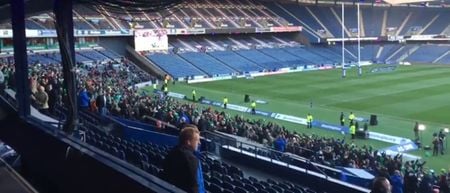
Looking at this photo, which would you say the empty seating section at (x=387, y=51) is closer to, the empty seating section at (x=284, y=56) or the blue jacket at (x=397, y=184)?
the empty seating section at (x=284, y=56)

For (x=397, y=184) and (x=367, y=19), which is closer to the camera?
(x=397, y=184)

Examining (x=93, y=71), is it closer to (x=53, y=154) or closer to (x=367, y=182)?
(x=367, y=182)

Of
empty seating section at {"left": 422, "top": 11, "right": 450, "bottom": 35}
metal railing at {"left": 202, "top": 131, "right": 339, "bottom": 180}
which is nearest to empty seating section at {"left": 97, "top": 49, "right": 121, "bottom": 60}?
metal railing at {"left": 202, "top": 131, "right": 339, "bottom": 180}

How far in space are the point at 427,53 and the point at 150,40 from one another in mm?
33159

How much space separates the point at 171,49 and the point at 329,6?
2801 cm

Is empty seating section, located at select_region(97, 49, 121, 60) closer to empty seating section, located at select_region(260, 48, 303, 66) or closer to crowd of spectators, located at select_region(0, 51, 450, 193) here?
empty seating section, located at select_region(260, 48, 303, 66)

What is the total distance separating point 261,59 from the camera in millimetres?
51312

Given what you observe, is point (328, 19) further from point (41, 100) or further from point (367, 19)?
point (41, 100)

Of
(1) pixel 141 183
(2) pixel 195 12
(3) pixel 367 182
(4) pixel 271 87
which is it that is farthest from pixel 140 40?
(1) pixel 141 183

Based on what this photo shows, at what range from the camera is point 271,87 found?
36.6 m

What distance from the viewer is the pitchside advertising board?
45188 mm

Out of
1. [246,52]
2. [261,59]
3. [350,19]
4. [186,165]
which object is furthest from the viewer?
[350,19]

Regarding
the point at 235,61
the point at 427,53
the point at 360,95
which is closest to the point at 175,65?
the point at 235,61

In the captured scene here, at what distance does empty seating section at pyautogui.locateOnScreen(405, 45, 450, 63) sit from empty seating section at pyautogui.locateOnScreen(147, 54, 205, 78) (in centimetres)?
2753
